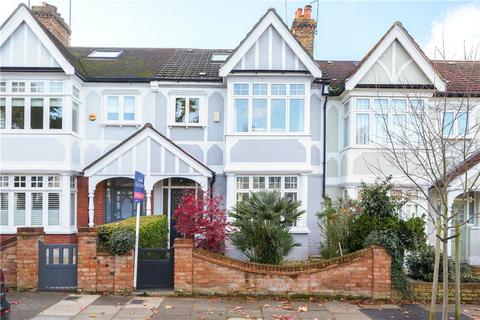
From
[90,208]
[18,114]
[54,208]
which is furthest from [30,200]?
[18,114]

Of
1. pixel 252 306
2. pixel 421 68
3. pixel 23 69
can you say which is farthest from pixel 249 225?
pixel 23 69

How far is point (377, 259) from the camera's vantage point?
9453 mm

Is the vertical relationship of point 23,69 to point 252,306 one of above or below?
above

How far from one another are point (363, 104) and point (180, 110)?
681 cm

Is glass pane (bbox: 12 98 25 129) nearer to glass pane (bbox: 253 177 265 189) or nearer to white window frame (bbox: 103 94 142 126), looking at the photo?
white window frame (bbox: 103 94 142 126)

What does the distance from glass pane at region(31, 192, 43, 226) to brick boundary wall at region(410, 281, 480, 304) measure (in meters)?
12.2

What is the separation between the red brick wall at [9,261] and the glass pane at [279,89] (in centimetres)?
942

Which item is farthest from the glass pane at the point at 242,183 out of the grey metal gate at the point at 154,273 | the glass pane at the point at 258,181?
the grey metal gate at the point at 154,273

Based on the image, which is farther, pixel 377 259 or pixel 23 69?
pixel 23 69

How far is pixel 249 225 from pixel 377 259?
122 inches

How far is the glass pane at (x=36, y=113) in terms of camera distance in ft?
47.6

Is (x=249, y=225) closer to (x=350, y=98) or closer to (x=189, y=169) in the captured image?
(x=189, y=169)

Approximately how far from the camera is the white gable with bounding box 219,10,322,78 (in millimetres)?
14492

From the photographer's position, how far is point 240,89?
14.8 metres
